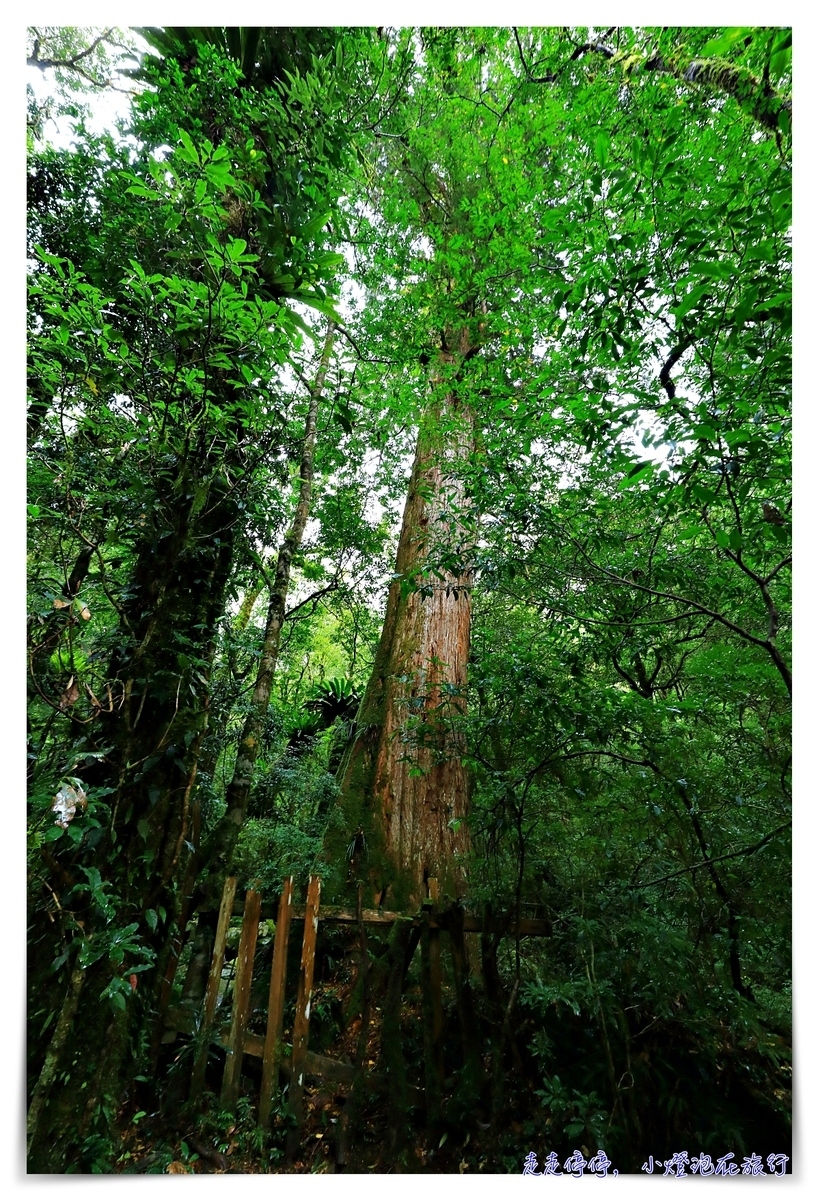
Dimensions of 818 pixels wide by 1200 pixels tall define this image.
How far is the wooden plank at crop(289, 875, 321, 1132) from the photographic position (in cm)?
175

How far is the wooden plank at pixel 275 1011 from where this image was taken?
1769 millimetres

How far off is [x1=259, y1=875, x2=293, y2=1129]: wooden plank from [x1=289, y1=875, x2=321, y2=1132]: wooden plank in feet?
0.25

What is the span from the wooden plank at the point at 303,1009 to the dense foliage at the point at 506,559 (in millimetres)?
315

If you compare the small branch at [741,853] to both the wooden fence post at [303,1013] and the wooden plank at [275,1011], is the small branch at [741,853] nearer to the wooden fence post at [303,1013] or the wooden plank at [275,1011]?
the wooden fence post at [303,1013]

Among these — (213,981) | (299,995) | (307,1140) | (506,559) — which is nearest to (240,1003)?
(213,981)

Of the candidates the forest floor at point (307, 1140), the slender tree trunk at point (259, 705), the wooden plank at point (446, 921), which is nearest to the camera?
the forest floor at point (307, 1140)

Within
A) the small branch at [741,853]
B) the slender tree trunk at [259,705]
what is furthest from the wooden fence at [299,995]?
the small branch at [741,853]

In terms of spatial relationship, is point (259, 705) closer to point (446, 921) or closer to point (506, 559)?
point (446, 921)

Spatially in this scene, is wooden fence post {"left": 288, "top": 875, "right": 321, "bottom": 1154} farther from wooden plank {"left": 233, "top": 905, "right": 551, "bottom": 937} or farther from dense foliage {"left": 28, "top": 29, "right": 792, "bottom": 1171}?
dense foliage {"left": 28, "top": 29, "right": 792, "bottom": 1171}

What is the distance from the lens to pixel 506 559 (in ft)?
6.67

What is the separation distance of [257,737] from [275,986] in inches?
56.6

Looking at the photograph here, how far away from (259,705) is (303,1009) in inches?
65.6

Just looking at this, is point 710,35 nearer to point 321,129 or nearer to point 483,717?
point 321,129

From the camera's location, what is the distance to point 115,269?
88.9 inches
